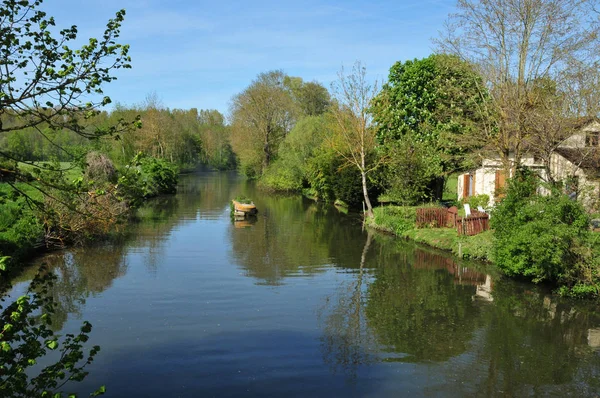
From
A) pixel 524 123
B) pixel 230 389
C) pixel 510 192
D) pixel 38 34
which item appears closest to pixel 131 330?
pixel 230 389

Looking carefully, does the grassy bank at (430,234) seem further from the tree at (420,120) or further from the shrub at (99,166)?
the shrub at (99,166)

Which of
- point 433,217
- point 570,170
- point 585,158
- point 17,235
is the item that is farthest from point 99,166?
point 585,158

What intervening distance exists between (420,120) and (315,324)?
982 inches

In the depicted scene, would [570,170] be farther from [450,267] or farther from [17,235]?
[17,235]

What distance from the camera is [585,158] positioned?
24531 mm

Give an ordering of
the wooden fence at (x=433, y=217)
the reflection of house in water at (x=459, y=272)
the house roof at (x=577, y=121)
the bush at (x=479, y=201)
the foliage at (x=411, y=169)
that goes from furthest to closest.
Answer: the foliage at (x=411, y=169) → the bush at (x=479, y=201) → the wooden fence at (x=433, y=217) → the house roof at (x=577, y=121) → the reflection of house in water at (x=459, y=272)

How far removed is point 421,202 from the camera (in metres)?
36.5

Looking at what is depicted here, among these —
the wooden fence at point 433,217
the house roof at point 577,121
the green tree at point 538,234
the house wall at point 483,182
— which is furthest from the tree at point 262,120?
the green tree at point 538,234

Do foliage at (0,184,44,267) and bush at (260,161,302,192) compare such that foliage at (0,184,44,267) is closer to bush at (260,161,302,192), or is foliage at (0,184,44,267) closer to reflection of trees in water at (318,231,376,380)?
reflection of trees in water at (318,231,376,380)

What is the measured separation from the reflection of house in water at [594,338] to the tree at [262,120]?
59097 mm

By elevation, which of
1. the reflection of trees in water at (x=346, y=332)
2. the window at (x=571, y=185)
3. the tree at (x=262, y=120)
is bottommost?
the reflection of trees in water at (x=346, y=332)

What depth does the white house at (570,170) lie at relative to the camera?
72.6 ft

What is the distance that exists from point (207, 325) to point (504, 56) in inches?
799

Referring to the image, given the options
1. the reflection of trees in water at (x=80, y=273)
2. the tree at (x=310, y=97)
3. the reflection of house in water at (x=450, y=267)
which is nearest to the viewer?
the reflection of trees in water at (x=80, y=273)
